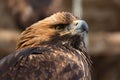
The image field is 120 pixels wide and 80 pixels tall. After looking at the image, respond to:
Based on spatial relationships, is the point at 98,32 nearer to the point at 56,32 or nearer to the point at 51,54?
the point at 56,32

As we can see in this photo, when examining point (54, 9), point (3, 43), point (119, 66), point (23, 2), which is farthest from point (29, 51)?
point (119, 66)

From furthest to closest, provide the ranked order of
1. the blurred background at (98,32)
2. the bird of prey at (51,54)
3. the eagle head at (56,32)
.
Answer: the blurred background at (98,32), the eagle head at (56,32), the bird of prey at (51,54)

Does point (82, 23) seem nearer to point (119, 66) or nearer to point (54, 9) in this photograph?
point (54, 9)

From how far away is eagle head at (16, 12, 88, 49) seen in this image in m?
7.31

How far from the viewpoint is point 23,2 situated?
41.7 ft

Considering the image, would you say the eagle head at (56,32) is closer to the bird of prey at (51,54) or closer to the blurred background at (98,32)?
the bird of prey at (51,54)

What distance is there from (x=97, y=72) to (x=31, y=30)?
9541 millimetres

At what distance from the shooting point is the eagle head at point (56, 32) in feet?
24.0

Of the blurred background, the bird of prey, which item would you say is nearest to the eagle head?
the bird of prey

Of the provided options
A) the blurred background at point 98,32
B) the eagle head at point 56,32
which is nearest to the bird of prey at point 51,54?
the eagle head at point 56,32

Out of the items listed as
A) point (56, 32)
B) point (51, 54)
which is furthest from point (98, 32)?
point (51, 54)

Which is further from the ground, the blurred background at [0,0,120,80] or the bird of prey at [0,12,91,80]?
the bird of prey at [0,12,91,80]

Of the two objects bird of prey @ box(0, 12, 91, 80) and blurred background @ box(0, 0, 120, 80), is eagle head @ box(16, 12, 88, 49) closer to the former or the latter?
bird of prey @ box(0, 12, 91, 80)

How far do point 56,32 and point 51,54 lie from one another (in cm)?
41
